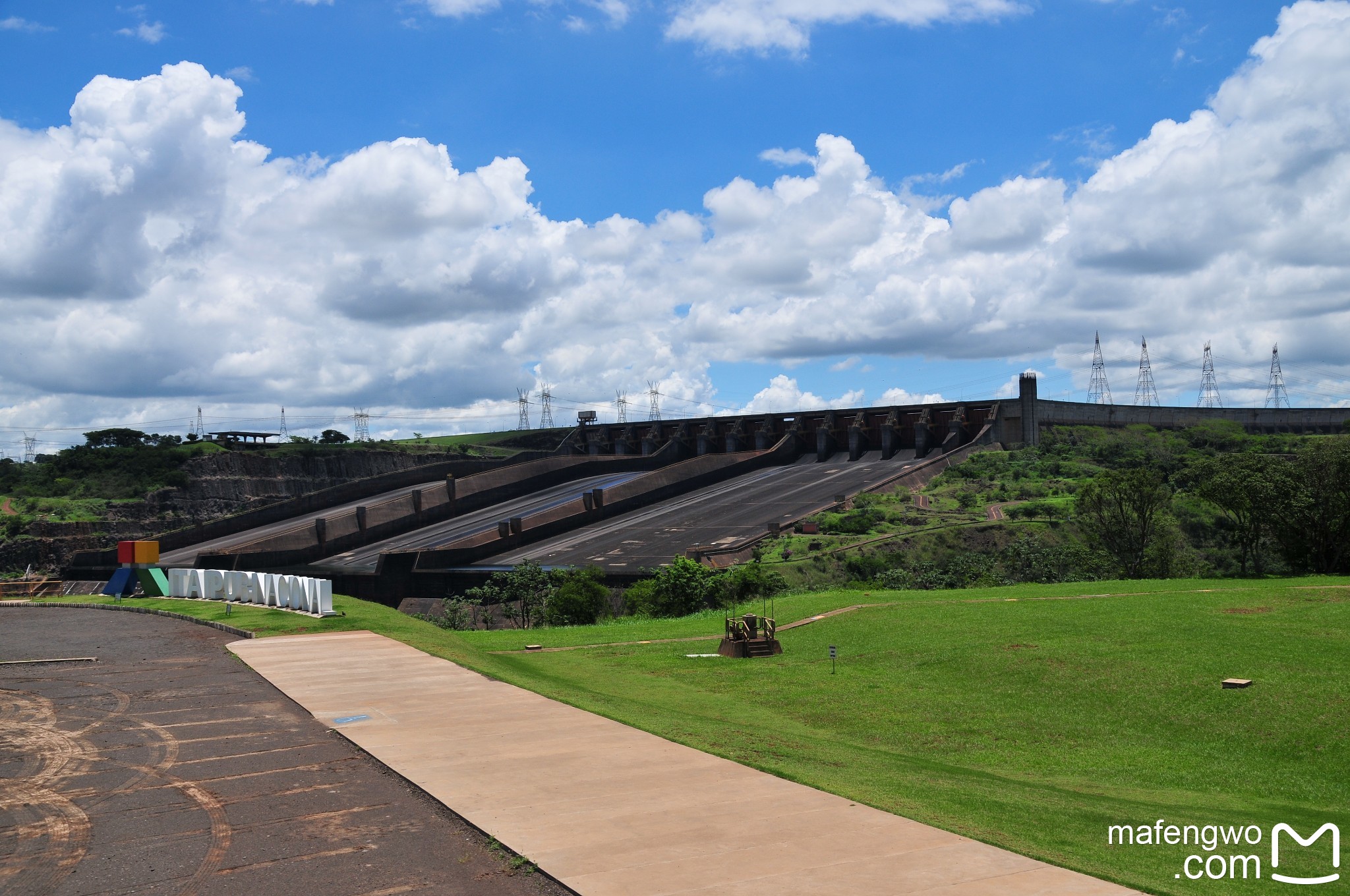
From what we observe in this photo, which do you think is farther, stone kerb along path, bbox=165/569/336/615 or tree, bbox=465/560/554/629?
tree, bbox=465/560/554/629

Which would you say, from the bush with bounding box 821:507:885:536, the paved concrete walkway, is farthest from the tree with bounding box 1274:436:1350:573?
the paved concrete walkway

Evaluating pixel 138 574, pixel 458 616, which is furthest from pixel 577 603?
pixel 138 574

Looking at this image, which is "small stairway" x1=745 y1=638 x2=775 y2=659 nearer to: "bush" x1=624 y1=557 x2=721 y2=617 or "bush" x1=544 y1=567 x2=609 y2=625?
"bush" x1=624 y1=557 x2=721 y2=617

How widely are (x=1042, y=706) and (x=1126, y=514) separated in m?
29.2

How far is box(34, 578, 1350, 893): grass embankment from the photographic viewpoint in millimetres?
11070

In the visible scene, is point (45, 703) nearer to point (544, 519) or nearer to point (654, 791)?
→ point (654, 791)

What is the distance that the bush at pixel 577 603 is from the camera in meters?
40.4

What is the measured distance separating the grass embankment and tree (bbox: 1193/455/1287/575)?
856cm

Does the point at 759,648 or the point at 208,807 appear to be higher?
the point at 208,807

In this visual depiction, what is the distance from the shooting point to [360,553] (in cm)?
6184

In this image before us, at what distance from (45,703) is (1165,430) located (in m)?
89.5

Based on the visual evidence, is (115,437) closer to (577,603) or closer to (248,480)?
(248,480)

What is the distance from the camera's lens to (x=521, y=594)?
145 ft

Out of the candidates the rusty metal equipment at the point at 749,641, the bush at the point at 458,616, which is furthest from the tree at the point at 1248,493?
the bush at the point at 458,616
